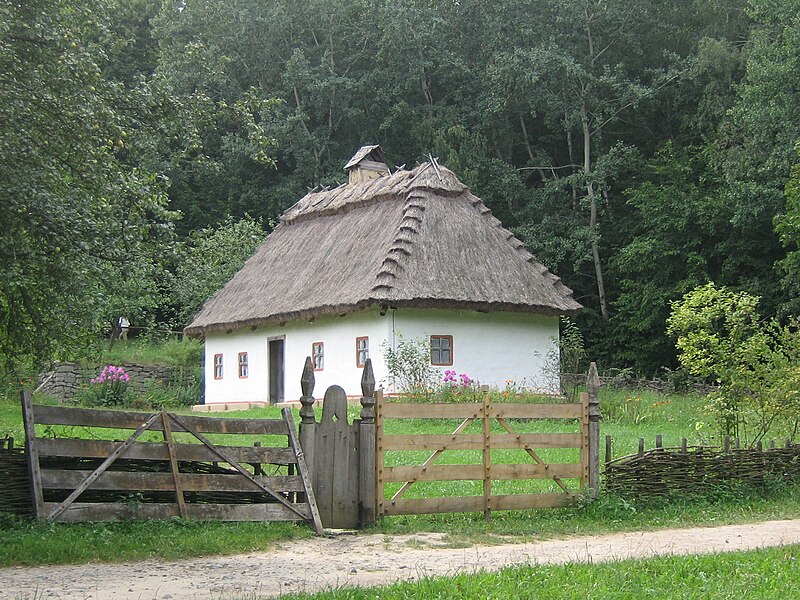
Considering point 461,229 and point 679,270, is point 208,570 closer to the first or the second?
point 461,229

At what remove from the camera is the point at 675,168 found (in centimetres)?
3759

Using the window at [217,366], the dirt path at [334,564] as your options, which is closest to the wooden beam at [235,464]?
the dirt path at [334,564]

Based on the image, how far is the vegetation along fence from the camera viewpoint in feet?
42.2

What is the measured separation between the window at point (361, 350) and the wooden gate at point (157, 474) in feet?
49.0

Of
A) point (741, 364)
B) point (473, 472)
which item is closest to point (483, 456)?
point (473, 472)

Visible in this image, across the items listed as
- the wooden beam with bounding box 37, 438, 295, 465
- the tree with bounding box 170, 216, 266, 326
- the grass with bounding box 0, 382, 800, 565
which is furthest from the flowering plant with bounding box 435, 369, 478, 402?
the tree with bounding box 170, 216, 266, 326

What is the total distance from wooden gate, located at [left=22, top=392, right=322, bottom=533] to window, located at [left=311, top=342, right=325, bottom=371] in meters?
16.4

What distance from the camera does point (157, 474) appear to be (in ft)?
34.2

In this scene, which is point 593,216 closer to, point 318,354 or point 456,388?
point 318,354

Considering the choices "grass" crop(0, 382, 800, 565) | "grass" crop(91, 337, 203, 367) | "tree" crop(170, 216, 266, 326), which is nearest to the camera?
"grass" crop(0, 382, 800, 565)

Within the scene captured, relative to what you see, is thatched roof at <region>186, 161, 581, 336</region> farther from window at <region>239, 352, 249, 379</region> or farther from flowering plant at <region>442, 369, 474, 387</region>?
flowering plant at <region>442, 369, 474, 387</region>

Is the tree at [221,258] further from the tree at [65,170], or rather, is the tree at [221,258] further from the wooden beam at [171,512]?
the wooden beam at [171,512]

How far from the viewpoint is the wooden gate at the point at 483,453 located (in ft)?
37.7

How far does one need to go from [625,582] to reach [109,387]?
23.2 metres
